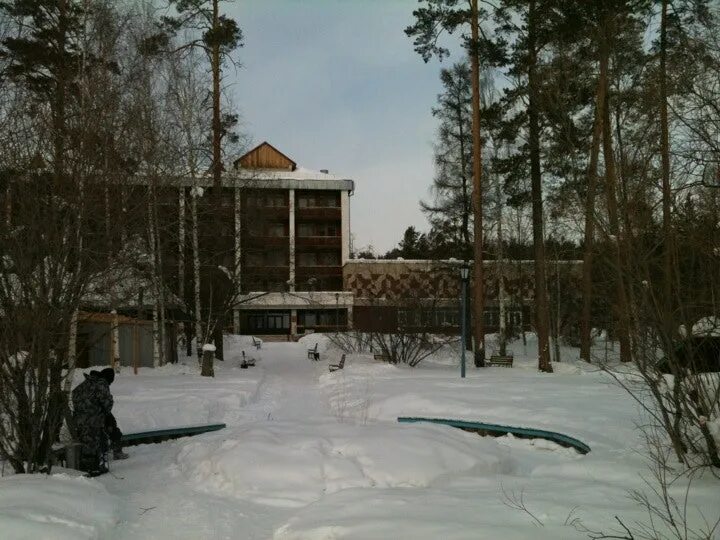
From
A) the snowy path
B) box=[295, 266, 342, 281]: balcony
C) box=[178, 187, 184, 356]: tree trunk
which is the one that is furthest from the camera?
box=[295, 266, 342, 281]: balcony

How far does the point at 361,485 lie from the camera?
7.34 metres

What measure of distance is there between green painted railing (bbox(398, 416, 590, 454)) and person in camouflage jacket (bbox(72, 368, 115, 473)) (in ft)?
17.3

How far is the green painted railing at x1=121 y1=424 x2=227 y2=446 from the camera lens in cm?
1063

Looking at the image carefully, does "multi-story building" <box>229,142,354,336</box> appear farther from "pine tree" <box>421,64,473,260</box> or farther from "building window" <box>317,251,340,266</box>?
"pine tree" <box>421,64,473,260</box>

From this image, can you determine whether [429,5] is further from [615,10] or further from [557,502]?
[557,502]

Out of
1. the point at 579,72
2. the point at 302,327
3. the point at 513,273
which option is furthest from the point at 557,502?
the point at 302,327

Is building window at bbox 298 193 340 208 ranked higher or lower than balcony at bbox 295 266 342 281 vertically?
higher

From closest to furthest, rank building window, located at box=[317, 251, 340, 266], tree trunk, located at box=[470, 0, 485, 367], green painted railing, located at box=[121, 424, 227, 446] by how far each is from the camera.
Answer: green painted railing, located at box=[121, 424, 227, 446] → tree trunk, located at box=[470, 0, 485, 367] → building window, located at box=[317, 251, 340, 266]

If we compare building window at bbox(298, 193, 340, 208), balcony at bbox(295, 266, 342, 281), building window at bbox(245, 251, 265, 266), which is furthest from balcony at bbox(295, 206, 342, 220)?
building window at bbox(245, 251, 265, 266)

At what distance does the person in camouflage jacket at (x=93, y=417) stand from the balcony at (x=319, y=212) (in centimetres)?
5423

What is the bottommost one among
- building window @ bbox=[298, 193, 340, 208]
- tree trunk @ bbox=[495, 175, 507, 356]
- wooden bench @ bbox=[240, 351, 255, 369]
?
wooden bench @ bbox=[240, 351, 255, 369]

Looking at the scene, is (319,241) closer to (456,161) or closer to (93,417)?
(456,161)

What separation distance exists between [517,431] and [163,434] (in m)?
5.75

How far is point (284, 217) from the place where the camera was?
6262cm
